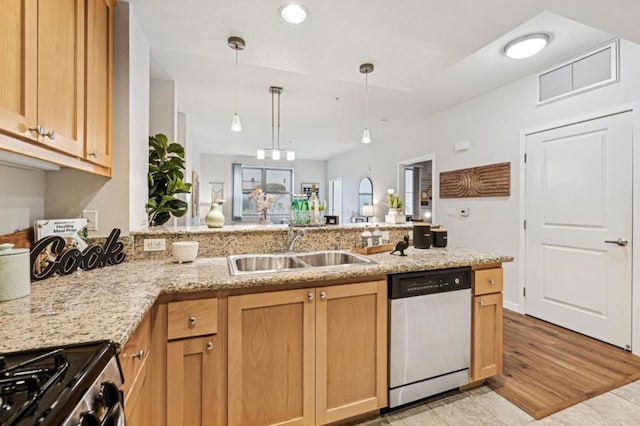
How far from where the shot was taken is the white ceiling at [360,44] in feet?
5.57

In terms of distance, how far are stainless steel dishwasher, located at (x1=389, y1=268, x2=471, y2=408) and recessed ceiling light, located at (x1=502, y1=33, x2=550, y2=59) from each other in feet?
6.60

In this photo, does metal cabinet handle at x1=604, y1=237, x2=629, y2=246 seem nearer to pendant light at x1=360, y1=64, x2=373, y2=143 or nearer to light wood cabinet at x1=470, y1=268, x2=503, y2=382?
light wood cabinet at x1=470, y1=268, x2=503, y2=382

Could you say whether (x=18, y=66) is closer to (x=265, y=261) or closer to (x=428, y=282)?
(x=265, y=261)

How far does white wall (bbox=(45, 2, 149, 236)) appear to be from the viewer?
1.62m

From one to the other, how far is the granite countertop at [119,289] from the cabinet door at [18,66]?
586 mm

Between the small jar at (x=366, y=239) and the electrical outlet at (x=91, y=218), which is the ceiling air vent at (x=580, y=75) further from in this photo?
the electrical outlet at (x=91, y=218)

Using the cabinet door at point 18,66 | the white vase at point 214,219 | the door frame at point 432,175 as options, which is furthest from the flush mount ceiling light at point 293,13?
the door frame at point 432,175

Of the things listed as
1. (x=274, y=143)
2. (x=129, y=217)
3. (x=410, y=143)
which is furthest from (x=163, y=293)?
(x=274, y=143)

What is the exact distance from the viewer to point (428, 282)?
67.3 inches

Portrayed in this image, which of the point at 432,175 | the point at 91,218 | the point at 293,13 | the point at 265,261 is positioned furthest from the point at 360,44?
the point at 432,175

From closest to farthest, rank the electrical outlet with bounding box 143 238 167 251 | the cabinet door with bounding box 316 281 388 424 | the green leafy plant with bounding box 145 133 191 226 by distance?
the cabinet door with bounding box 316 281 388 424 → the electrical outlet with bounding box 143 238 167 251 → the green leafy plant with bounding box 145 133 191 226

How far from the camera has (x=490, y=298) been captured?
6.19 ft

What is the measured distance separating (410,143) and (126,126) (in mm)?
4467

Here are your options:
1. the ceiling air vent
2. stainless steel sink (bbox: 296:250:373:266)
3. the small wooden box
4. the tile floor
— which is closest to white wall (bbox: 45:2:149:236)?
stainless steel sink (bbox: 296:250:373:266)
